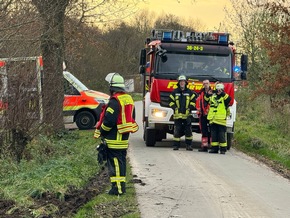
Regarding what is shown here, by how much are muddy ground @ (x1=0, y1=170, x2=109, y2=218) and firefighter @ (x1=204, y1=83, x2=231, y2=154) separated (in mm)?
5563

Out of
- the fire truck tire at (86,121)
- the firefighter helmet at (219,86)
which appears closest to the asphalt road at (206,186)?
the firefighter helmet at (219,86)

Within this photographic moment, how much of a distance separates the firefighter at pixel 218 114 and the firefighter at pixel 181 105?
1.54 ft

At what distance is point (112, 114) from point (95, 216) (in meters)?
1.70

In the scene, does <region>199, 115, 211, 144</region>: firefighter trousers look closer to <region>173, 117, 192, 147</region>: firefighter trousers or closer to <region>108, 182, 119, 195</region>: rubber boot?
<region>173, 117, 192, 147</region>: firefighter trousers

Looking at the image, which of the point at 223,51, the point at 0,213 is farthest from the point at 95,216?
the point at 223,51

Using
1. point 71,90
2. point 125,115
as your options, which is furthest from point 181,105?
point 71,90

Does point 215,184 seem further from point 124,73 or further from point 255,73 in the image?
point 124,73

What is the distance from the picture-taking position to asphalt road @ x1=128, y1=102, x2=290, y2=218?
7613 millimetres

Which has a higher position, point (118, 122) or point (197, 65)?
point (197, 65)

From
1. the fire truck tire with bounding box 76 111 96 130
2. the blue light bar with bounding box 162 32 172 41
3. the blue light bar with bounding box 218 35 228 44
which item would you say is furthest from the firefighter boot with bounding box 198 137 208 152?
the fire truck tire with bounding box 76 111 96 130

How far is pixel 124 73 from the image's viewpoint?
151 ft

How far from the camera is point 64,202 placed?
7633 mm

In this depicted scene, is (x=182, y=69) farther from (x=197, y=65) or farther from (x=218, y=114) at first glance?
(x=218, y=114)

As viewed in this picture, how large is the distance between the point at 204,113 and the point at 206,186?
16.8ft
